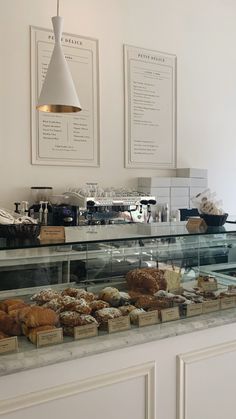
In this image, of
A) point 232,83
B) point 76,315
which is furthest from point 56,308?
point 232,83

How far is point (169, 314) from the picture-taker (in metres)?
1.54

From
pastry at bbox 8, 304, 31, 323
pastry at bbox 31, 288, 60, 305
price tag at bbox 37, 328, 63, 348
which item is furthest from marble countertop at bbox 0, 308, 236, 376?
pastry at bbox 31, 288, 60, 305

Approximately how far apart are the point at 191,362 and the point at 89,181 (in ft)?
9.28

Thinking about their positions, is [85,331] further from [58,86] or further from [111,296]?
[58,86]

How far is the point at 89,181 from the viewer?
4.14 metres

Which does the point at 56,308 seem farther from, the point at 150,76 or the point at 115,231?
the point at 150,76

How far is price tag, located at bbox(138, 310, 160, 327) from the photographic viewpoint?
146 cm

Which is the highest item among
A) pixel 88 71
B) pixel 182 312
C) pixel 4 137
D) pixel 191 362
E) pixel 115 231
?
pixel 88 71

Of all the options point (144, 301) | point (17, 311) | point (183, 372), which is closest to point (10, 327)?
point (17, 311)

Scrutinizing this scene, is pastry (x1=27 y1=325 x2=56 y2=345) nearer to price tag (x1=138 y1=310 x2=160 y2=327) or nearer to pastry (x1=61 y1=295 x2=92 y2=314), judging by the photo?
pastry (x1=61 y1=295 x2=92 y2=314)

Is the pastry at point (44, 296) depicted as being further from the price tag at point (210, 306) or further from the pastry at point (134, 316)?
the price tag at point (210, 306)

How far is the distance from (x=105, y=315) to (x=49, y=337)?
0.23 metres

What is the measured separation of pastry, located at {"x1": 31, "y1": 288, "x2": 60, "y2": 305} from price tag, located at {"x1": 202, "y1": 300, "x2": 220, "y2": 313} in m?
Answer: 0.57

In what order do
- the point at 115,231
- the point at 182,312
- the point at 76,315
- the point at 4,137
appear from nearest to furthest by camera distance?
the point at 76,315 → the point at 182,312 → the point at 115,231 → the point at 4,137
